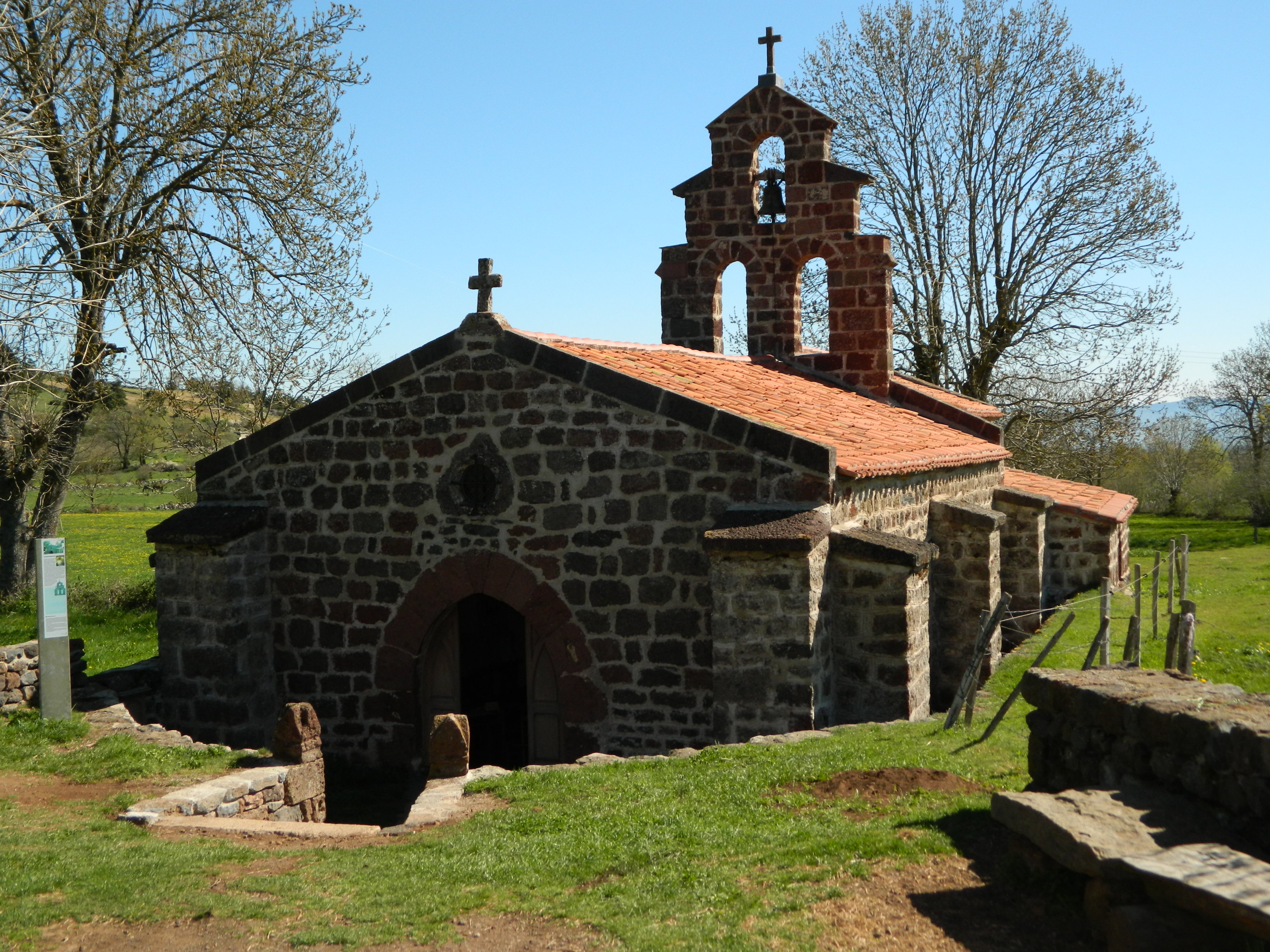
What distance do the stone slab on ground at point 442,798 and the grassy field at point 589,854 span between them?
227mm

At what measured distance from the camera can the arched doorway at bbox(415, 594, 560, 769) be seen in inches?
402

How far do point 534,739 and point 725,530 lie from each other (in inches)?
117

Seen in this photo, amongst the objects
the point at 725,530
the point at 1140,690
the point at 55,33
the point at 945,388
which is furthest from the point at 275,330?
the point at 1140,690

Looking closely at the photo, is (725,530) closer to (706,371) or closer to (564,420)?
(564,420)

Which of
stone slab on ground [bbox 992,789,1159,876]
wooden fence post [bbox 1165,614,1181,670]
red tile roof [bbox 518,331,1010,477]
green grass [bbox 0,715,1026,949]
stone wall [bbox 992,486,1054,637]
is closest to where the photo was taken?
stone slab on ground [bbox 992,789,1159,876]

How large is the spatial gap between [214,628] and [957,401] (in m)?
11.8

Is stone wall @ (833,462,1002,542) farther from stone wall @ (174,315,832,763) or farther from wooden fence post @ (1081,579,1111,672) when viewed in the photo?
wooden fence post @ (1081,579,1111,672)

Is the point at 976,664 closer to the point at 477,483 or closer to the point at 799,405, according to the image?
the point at 799,405

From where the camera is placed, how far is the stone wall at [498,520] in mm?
9430

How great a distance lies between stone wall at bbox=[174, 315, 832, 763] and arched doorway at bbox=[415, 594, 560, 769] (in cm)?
34

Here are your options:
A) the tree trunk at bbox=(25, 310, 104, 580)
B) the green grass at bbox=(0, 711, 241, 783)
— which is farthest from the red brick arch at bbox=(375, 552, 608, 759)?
the tree trunk at bbox=(25, 310, 104, 580)

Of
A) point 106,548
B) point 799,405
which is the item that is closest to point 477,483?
point 799,405

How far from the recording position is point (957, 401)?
17.6 metres

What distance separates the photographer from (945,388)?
81.7 ft
